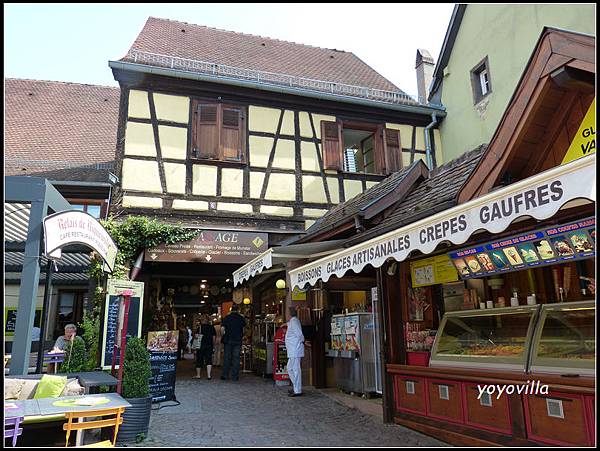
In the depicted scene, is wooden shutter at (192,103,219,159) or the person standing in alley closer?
the person standing in alley

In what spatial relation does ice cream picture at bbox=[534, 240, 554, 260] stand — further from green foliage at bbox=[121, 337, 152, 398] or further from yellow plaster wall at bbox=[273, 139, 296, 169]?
yellow plaster wall at bbox=[273, 139, 296, 169]

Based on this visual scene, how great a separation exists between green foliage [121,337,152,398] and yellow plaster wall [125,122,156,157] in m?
5.88

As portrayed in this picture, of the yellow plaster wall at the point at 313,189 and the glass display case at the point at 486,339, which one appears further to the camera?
the yellow plaster wall at the point at 313,189

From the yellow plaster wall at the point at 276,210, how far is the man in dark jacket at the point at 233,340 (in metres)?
2.58

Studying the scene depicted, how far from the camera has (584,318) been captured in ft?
13.3

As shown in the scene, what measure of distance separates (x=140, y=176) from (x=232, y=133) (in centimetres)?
247

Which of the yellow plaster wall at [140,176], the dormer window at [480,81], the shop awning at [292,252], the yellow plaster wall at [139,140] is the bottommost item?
the shop awning at [292,252]

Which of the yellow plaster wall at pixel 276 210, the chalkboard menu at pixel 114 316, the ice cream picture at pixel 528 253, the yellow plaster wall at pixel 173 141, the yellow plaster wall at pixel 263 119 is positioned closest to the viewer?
the ice cream picture at pixel 528 253

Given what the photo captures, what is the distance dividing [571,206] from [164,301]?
14.2 m

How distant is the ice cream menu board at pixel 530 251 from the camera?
13.7ft

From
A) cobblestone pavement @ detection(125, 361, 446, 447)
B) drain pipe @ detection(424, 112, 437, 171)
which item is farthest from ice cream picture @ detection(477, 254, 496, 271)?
drain pipe @ detection(424, 112, 437, 171)

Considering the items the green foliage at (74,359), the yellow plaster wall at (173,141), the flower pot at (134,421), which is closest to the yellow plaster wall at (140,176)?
the yellow plaster wall at (173,141)

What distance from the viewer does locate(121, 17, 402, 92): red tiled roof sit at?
12984 millimetres

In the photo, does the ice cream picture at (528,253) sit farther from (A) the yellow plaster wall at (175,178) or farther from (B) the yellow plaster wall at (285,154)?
(A) the yellow plaster wall at (175,178)
